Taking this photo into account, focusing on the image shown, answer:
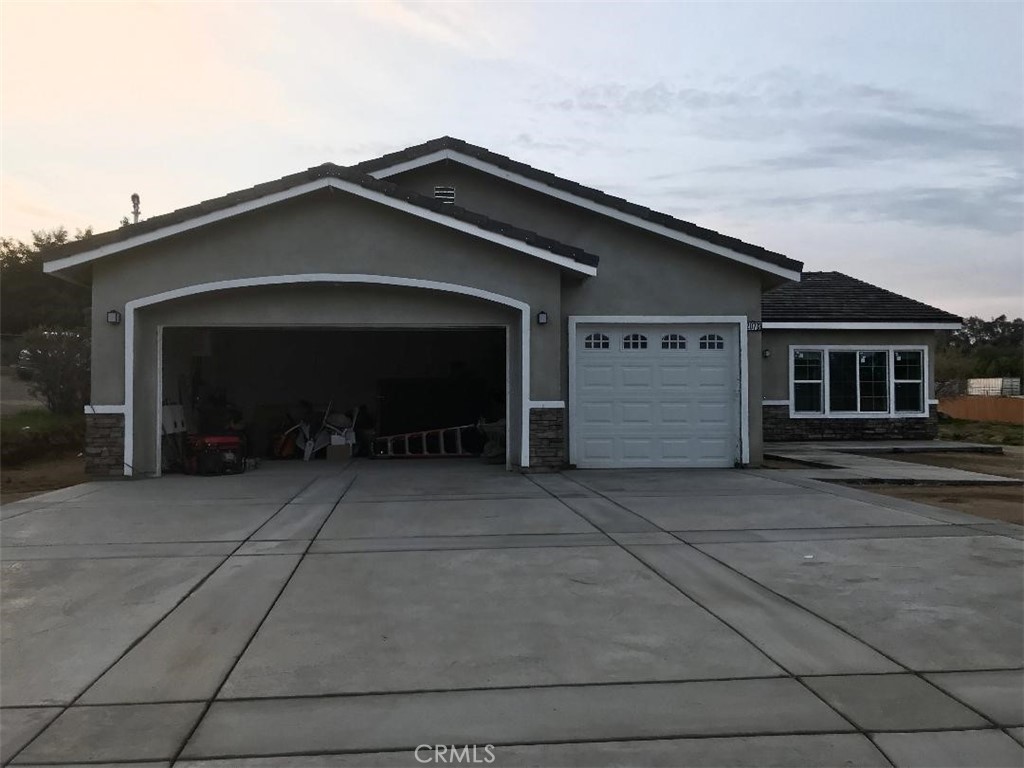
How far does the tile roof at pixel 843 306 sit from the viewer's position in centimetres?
Result: 2236

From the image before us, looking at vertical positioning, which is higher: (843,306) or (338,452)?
(843,306)

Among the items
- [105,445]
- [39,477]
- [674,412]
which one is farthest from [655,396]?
[39,477]

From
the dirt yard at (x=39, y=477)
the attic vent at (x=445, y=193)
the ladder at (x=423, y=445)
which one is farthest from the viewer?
the ladder at (x=423, y=445)

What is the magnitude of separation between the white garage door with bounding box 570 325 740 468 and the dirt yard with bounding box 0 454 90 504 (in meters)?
8.47

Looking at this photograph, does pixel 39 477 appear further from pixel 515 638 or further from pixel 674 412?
pixel 515 638

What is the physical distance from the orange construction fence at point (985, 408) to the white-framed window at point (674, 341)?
25088mm

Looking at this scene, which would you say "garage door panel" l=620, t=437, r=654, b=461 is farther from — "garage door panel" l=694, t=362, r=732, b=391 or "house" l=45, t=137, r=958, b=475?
"garage door panel" l=694, t=362, r=732, b=391

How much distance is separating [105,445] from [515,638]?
33.9 ft

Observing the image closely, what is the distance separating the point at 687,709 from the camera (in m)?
4.21

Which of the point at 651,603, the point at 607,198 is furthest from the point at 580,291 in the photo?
the point at 651,603

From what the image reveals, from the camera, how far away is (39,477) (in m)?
15.8

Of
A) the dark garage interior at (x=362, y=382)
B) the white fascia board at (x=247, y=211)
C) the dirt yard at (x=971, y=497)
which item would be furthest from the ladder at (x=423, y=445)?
the dirt yard at (x=971, y=497)

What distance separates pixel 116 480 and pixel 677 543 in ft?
30.5

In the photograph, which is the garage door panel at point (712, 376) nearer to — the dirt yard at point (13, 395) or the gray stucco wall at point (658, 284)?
the gray stucco wall at point (658, 284)
